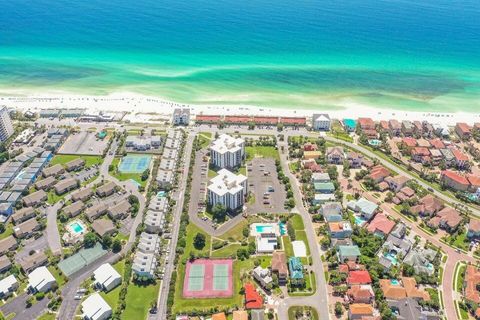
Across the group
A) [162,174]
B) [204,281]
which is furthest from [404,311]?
[162,174]

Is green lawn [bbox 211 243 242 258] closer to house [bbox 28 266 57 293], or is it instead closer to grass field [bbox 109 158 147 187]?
grass field [bbox 109 158 147 187]

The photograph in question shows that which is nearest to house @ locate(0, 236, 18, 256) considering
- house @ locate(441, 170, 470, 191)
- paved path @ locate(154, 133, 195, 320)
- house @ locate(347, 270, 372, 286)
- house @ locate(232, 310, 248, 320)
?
paved path @ locate(154, 133, 195, 320)

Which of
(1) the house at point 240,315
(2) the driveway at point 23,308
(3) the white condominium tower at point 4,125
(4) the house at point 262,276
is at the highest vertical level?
(3) the white condominium tower at point 4,125

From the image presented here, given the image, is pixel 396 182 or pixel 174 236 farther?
pixel 396 182

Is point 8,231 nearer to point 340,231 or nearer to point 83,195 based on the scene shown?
point 83,195

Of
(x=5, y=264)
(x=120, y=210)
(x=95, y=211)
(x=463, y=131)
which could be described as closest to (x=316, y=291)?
(x=120, y=210)

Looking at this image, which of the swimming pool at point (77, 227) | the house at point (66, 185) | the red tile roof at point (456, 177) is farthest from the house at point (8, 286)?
the red tile roof at point (456, 177)

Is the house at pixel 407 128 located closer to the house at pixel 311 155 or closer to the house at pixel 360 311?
the house at pixel 311 155
